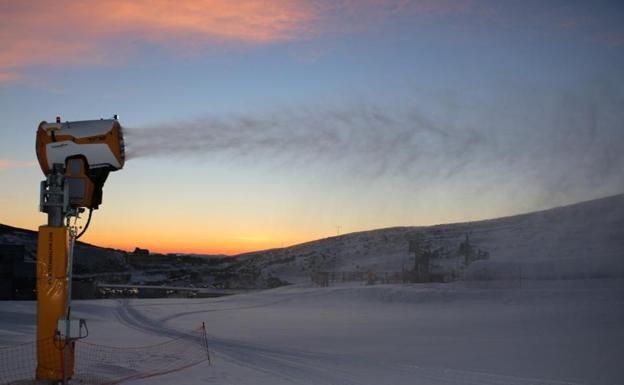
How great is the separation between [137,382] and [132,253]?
564 ft

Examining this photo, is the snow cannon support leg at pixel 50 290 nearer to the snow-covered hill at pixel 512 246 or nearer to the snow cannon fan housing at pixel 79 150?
the snow cannon fan housing at pixel 79 150

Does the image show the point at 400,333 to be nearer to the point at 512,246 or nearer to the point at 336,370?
the point at 336,370

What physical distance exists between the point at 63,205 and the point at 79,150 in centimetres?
129

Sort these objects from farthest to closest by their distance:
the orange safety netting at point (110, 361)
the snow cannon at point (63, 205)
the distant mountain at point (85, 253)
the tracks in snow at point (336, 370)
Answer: the distant mountain at point (85, 253) → the tracks in snow at point (336, 370) → the orange safety netting at point (110, 361) → the snow cannon at point (63, 205)

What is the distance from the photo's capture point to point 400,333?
896 inches

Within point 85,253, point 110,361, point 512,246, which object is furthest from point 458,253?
point 85,253

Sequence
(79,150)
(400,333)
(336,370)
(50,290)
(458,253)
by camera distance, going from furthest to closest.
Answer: (458,253)
(400,333)
(336,370)
(79,150)
(50,290)

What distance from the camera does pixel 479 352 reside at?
17.9 meters

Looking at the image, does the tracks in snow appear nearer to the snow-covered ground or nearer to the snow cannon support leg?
the snow-covered ground

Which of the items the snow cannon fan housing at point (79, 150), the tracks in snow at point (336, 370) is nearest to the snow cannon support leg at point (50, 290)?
the snow cannon fan housing at point (79, 150)

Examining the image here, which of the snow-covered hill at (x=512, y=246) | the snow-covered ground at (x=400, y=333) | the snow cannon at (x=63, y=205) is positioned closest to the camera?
the snow cannon at (x=63, y=205)

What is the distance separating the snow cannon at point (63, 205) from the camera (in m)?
12.0

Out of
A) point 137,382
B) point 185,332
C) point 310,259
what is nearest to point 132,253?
point 310,259

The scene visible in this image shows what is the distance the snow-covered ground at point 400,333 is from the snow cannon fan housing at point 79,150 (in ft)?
16.2
